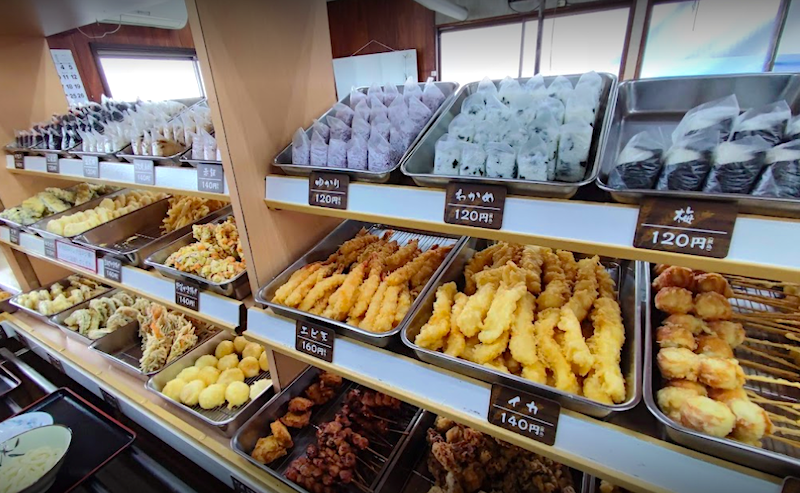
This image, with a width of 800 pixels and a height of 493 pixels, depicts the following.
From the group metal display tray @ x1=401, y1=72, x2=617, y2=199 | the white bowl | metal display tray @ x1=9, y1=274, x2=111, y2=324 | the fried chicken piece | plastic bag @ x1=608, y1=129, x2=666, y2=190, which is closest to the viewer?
plastic bag @ x1=608, y1=129, x2=666, y2=190

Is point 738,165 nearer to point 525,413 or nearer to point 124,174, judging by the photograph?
point 525,413

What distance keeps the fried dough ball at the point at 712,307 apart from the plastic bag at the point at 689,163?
0.57 metres

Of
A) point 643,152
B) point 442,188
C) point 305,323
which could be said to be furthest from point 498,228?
point 305,323

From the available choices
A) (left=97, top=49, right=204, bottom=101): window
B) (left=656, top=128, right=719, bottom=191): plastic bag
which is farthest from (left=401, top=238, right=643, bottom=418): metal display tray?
(left=97, top=49, right=204, bottom=101): window

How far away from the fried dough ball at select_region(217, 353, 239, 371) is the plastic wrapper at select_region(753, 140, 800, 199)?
7.91ft

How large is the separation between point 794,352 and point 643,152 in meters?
0.87

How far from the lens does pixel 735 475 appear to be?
909 millimetres

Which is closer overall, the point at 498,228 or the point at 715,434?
the point at 715,434

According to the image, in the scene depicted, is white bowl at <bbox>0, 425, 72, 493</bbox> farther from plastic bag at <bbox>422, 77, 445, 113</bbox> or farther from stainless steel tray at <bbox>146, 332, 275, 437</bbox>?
plastic bag at <bbox>422, 77, 445, 113</bbox>

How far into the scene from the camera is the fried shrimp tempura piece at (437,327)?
1275 millimetres

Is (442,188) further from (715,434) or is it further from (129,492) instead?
(129,492)

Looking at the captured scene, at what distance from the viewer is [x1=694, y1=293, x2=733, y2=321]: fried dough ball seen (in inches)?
48.7

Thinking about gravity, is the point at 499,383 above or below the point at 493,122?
below

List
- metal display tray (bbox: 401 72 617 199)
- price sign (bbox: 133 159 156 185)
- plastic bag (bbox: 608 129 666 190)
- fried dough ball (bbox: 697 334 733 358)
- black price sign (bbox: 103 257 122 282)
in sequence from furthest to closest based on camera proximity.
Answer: black price sign (bbox: 103 257 122 282) < price sign (bbox: 133 159 156 185) < fried dough ball (bbox: 697 334 733 358) < metal display tray (bbox: 401 72 617 199) < plastic bag (bbox: 608 129 666 190)
